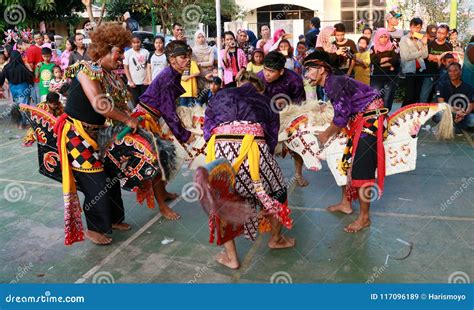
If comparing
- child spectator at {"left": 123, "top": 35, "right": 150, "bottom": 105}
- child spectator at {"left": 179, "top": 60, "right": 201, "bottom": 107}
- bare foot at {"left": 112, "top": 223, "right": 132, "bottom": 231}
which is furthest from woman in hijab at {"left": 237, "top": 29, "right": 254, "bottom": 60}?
bare foot at {"left": 112, "top": 223, "right": 132, "bottom": 231}

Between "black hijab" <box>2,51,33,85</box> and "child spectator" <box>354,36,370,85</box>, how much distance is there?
6083 mm

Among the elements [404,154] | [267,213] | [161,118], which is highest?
[161,118]

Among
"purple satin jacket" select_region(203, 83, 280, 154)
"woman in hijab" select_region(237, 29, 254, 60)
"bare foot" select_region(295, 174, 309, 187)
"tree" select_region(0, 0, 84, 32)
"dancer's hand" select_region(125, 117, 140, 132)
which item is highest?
"tree" select_region(0, 0, 84, 32)

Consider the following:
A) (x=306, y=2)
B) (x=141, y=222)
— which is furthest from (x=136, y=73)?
(x=306, y=2)

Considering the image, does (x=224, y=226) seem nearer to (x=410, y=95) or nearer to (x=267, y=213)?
(x=267, y=213)

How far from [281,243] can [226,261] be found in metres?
0.54

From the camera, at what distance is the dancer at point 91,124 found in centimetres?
365

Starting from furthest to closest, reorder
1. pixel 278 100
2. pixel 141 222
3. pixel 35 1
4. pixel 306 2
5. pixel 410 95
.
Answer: pixel 306 2, pixel 35 1, pixel 410 95, pixel 278 100, pixel 141 222

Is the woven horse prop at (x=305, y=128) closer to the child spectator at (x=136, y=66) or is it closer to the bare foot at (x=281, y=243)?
the bare foot at (x=281, y=243)

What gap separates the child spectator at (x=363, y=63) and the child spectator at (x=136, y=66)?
3598mm

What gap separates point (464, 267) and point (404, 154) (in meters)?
1.19

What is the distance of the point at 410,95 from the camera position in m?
8.43

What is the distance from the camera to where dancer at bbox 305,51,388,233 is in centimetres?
392

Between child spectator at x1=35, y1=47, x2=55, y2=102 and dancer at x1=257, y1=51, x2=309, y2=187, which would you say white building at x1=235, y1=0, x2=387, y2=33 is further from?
dancer at x1=257, y1=51, x2=309, y2=187
